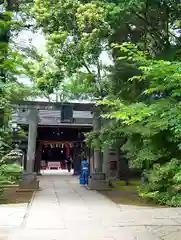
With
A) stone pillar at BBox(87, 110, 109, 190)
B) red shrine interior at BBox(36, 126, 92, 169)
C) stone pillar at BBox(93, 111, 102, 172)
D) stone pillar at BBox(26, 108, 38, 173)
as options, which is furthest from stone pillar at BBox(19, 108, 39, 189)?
red shrine interior at BBox(36, 126, 92, 169)

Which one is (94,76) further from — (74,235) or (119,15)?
(74,235)

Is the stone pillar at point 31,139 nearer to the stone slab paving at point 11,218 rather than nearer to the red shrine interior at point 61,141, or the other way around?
the red shrine interior at point 61,141

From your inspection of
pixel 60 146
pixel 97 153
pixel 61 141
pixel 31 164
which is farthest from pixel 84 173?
pixel 60 146

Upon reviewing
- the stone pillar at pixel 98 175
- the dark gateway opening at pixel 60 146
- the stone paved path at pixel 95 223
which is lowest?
the stone paved path at pixel 95 223

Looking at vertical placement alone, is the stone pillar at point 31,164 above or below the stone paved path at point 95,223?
above

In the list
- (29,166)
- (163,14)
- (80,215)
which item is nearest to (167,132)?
(80,215)

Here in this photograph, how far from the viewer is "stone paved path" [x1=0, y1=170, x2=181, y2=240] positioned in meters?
4.85

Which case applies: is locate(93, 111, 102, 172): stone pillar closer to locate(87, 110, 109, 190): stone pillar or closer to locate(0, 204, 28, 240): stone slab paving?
locate(87, 110, 109, 190): stone pillar

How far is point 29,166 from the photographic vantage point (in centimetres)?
1223

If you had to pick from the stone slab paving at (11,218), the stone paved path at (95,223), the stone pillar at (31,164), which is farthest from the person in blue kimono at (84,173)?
the stone slab paving at (11,218)

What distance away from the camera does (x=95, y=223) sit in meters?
5.76

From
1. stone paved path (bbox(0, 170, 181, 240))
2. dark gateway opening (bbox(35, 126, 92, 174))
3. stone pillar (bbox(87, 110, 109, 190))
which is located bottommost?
stone paved path (bbox(0, 170, 181, 240))

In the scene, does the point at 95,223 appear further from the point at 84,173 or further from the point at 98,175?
the point at 84,173

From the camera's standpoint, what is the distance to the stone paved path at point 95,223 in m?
4.85
